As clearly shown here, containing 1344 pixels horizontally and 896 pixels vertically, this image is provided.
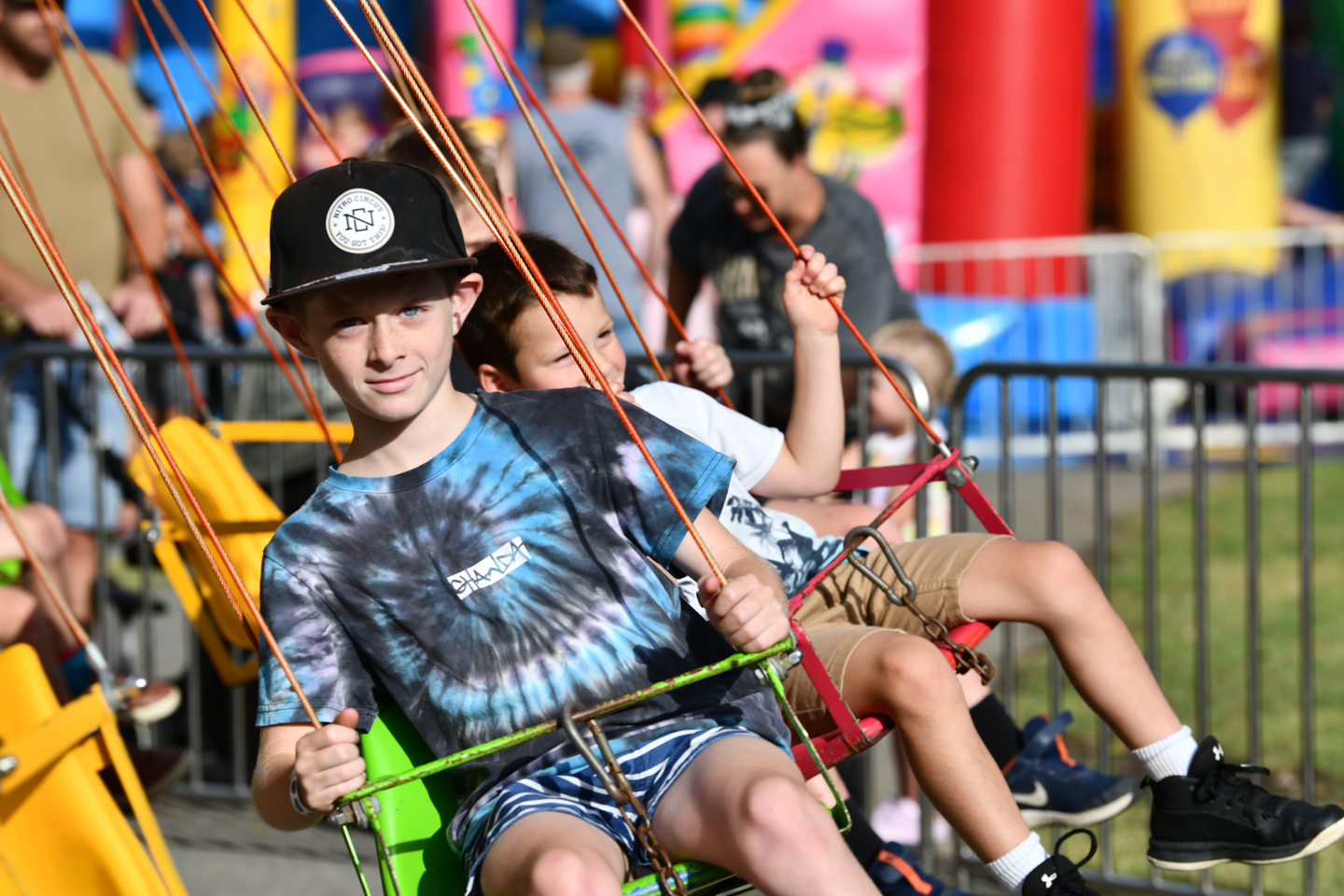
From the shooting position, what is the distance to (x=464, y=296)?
2.25 meters

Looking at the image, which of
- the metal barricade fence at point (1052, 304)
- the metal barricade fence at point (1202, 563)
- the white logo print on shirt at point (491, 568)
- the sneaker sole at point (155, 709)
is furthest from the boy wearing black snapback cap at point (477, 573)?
the metal barricade fence at point (1052, 304)

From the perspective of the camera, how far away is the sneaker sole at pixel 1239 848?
2453mm

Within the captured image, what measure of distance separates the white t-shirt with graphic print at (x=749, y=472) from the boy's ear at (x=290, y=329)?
706 mm

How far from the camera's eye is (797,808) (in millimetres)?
1895

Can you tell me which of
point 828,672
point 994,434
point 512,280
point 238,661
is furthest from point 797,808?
point 994,434

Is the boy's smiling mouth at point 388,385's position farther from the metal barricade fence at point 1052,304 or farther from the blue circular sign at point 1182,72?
the blue circular sign at point 1182,72

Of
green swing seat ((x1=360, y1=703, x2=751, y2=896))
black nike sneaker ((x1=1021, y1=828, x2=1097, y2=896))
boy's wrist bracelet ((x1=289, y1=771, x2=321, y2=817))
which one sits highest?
boy's wrist bracelet ((x1=289, y1=771, x2=321, y2=817))

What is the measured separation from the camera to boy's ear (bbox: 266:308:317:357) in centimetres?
215

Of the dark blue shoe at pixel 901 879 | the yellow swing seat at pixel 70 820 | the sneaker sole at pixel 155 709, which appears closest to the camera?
the yellow swing seat at pixel 70 820

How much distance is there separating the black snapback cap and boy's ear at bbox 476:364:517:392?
632 millimetres

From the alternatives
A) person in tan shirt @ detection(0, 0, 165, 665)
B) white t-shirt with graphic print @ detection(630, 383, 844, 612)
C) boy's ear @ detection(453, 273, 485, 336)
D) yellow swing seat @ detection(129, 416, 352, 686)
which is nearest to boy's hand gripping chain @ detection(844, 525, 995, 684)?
white t-shirt with graphic print @ detection(630, 383, 844, 612)

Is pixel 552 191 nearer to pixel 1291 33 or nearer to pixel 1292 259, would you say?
pixel 1292 259

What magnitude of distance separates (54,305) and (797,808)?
11.3ft

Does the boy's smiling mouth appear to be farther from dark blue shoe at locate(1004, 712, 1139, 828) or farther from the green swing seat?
dark blue shoe at locate(1004, 712, 1139, 828)
